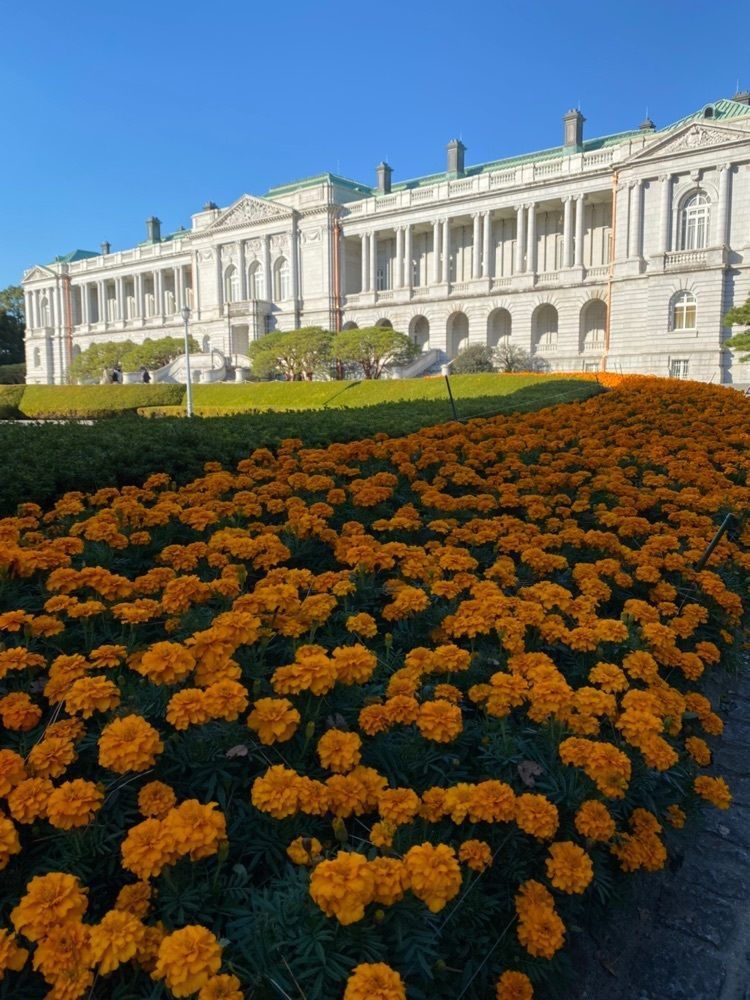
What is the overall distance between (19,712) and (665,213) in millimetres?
37636

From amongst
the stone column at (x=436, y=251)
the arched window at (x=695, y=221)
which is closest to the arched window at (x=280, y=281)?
the stone column at (x=436, y=251)

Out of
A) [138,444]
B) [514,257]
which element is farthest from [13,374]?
[138,444]

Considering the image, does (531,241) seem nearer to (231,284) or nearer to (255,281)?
(255,281)

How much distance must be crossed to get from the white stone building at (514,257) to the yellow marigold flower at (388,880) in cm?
3483

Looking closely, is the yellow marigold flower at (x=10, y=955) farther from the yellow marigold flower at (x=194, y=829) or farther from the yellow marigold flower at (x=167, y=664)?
the yellow marigold flower at (x=167, y=664)

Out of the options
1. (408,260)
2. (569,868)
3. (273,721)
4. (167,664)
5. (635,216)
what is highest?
(635,216)

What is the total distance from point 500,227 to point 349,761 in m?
45.6

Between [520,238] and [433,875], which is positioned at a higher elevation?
[520,238]

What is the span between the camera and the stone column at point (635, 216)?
113 ft

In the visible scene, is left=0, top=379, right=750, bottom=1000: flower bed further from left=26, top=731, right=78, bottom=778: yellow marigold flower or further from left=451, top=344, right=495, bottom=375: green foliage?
left=451, top=344, right=495, bottom=375: green foliage

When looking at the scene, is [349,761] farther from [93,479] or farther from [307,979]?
[93,479]

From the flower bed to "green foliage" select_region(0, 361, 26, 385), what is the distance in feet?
234

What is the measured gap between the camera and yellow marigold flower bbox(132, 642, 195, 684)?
2.25 m

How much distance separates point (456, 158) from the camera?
46.1 meters
